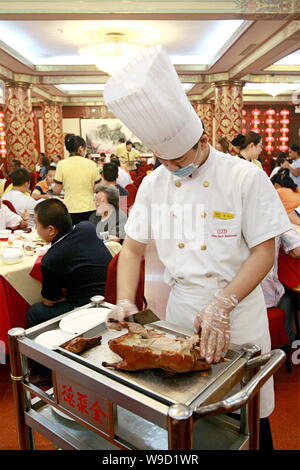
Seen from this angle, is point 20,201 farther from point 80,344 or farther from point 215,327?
point 215,327

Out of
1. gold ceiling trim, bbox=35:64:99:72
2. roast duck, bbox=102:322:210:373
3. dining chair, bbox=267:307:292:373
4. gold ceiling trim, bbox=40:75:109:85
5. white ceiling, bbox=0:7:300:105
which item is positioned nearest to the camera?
roast duck, bbox=102:322:210:373

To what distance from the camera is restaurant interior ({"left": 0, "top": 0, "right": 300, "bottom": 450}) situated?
217cm

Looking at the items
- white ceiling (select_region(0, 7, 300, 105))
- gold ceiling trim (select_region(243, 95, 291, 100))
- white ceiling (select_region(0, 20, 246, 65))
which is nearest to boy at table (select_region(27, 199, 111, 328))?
white ceiling (select_region(0, 7, 300, 105))

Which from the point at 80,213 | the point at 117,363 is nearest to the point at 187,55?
the point at 80,213

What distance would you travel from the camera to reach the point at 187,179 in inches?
53.4

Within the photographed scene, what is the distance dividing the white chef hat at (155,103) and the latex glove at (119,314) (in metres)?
0.49

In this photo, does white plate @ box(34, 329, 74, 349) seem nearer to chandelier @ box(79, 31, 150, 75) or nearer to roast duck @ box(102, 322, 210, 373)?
roast duck @ box(102, 322, 210, 373)

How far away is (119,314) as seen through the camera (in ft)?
3.92


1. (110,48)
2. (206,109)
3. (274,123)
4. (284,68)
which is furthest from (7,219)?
(274,123)

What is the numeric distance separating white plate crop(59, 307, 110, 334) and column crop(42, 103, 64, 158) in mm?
11952

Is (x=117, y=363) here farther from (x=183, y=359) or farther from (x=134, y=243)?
(x=134, y=243)

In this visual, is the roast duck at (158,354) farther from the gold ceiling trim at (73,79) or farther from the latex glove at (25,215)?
the gold ceiling trim at (73,79)

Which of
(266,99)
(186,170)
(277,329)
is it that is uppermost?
(266,99)

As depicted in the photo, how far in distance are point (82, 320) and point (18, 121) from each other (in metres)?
8.67
